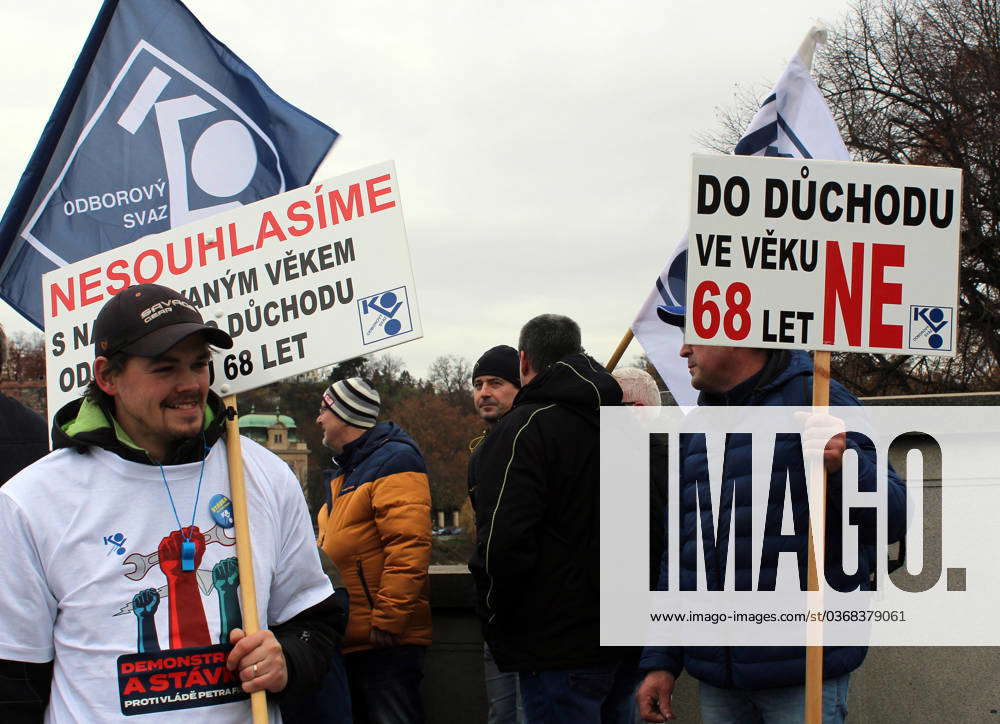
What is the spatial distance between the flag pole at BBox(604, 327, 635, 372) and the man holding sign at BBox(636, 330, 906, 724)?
1.50 metres

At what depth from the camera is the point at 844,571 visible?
11.6 feet

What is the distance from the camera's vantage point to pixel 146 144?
5457 mm

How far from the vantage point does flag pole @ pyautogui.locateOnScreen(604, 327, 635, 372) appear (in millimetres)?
5379

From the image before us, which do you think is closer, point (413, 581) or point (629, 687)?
point (629, 687)

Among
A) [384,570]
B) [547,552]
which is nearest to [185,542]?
[547,552]

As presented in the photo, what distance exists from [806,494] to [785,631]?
42 centimetres

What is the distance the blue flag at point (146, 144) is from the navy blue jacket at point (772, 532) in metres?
2.85

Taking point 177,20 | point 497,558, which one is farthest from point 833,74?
point 497,558

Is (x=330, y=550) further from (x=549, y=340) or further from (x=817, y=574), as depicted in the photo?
(x=817, y=574)

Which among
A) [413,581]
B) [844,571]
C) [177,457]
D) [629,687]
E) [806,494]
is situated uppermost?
[177,457]

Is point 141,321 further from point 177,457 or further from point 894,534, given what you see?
point 894,534

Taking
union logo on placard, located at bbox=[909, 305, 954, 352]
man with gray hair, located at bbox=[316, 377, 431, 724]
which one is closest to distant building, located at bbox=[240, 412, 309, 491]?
man with gray hair, located at bbox=[316, 377, 431, 724]

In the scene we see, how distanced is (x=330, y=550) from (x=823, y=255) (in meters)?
2.52

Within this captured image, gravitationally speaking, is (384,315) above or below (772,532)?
above
